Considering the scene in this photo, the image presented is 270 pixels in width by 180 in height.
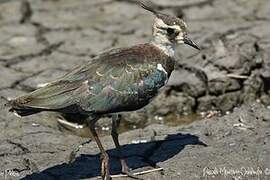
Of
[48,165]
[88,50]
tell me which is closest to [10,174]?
[48,165]

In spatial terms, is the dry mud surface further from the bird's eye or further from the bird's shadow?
the bird's eye

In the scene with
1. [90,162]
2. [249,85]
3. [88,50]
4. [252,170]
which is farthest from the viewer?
[88,50]

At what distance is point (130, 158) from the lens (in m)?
5.19

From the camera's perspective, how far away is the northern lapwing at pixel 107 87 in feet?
15.2

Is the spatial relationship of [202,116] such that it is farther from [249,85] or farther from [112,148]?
[112,148]

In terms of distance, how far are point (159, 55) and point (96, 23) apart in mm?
2990

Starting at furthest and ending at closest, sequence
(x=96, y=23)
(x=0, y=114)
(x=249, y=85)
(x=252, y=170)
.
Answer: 1. (x=96, y=23)
2. (x=249, y=85)
3. (x=0, y=114)
4. (x=252, y=170)

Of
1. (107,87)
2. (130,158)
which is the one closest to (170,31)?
(107,87)

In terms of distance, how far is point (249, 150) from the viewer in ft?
16.7

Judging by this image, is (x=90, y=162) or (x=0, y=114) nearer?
(x=90, y=162)

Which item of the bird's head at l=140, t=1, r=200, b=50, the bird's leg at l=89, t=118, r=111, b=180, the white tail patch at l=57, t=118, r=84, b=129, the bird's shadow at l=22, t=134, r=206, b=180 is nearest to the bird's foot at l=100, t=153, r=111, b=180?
the bird's leg at l=89, t=118, r=111, b=180

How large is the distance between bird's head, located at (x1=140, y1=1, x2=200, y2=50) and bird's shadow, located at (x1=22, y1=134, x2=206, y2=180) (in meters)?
0.76

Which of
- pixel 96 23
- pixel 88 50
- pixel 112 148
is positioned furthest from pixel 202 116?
pixel 96 23

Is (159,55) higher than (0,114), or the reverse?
(159,55)
